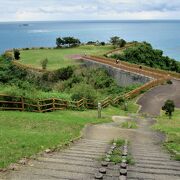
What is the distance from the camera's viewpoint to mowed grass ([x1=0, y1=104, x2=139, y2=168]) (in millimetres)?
11317

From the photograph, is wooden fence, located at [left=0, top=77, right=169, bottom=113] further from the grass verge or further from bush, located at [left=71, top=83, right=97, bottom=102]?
the grass verge

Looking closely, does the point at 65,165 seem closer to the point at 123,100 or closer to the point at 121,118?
the point at 121,118

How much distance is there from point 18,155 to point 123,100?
2365 centimetres

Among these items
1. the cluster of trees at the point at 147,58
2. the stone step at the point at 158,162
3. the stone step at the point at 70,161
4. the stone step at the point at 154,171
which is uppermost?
the stone step at the point at 154,171

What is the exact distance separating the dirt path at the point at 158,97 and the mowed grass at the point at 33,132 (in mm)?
5382

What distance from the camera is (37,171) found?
8062 mm

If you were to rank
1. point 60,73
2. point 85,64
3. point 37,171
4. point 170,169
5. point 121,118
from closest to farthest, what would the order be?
point 37,171, point 170,169, point 121,118, point 60,73, point 85,64

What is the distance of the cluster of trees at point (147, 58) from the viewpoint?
66.5 m

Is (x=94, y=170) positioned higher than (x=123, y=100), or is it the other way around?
(x=94, y=170)

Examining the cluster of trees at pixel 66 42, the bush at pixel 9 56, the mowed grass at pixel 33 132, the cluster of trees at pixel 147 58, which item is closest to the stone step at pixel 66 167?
the mowed grass at pixel 33 132

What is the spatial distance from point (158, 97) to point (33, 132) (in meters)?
22.0

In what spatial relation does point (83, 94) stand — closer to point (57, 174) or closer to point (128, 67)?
point (128, 67)

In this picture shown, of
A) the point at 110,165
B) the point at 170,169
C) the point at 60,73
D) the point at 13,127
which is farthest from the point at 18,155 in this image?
the point at 60,73

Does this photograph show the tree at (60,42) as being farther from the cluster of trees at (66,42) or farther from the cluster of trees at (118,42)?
the cluster of trees at (118,42)
